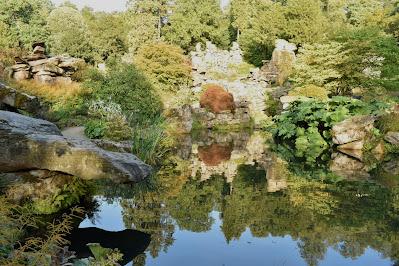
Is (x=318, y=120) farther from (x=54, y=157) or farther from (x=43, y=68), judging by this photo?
(x=54, y=157)

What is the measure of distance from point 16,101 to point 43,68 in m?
7.65

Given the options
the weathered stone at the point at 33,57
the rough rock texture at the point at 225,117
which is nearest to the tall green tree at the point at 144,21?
the rough rock texture at the point at 225,117

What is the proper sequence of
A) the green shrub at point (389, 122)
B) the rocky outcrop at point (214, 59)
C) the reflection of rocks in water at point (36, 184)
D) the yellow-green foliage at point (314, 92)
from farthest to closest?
the rocky outcrop at point (214, 59), the yellow-green foliage at point (314, 92), the green shrub at point (389, 122), the reflection of rocks in water at point (36, 184)

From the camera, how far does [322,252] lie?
4672mm

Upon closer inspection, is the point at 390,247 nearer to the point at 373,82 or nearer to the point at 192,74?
the point at 373,82

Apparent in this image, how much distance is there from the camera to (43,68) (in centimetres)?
1728

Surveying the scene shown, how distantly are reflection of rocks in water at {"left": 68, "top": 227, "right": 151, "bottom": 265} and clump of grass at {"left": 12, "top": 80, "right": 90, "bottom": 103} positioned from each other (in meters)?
9.89

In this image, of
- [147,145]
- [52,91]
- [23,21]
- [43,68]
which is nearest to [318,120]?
[147,145]

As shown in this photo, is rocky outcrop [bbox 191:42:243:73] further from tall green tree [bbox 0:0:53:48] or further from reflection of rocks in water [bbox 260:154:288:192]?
reflection of rocks in water [bbox 260:154:288:192]

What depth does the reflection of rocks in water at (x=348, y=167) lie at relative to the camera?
8.89m

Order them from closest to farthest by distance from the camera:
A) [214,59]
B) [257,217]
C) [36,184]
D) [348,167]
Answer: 1. [36,184]
2. [257,217]
3. [348,167]
4. [214,59]

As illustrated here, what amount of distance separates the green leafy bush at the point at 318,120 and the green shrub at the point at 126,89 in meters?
5.10

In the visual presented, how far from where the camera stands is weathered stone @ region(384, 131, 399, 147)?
12.7 metres

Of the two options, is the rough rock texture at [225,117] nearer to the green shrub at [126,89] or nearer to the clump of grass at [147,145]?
the green shrub at [126,89]
